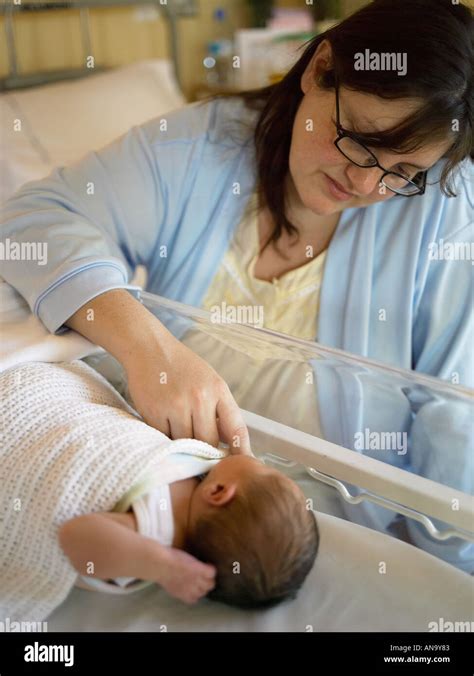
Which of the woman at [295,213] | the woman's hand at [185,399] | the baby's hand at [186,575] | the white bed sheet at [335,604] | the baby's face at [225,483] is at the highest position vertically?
the woman at [295,213]

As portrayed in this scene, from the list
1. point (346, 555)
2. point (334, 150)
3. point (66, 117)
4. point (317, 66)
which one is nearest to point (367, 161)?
point (334, 150)

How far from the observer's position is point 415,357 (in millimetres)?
1196

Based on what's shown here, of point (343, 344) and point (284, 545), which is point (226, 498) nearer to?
point (284, 545)

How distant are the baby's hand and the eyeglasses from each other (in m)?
0.56

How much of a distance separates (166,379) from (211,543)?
24 cm

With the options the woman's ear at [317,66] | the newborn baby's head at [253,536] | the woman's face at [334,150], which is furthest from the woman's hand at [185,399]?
the woman's ear at [317,66]

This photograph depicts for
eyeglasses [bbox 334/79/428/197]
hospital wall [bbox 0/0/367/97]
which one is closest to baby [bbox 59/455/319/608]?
eyeglasses [bbox 334/79/428/197]

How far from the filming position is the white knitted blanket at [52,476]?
2.60 feet

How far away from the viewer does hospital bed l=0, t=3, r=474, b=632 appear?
80 centimetres

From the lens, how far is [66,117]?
1.85 metres

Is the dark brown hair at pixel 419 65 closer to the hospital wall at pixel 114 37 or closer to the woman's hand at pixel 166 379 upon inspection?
the woman's hand at pixel 166 379

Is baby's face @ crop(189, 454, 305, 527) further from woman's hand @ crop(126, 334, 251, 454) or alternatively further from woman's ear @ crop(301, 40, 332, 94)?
woman's ear @ crop(301, 40, 332, 94)

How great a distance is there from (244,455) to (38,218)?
544 mm
